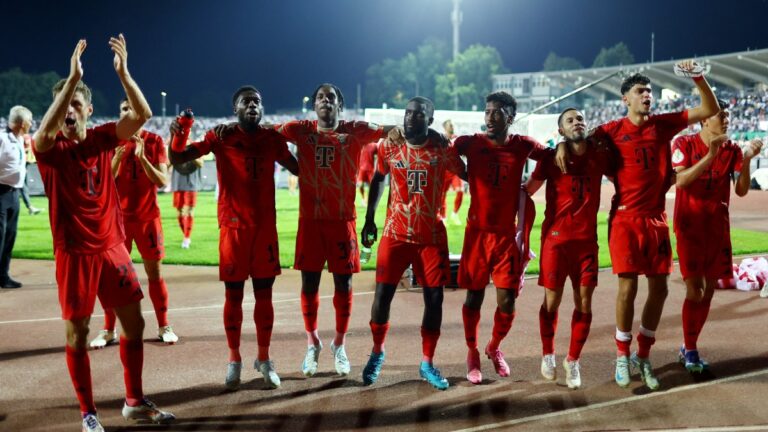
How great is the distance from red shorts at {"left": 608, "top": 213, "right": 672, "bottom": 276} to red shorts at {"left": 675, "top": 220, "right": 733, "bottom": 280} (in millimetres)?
517

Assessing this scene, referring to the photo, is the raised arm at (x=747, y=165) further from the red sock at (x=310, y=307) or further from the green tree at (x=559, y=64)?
the green tree at (x=559, y=64)

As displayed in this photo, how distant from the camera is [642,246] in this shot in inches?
234

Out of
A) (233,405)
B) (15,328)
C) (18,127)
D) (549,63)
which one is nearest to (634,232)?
(233,405)

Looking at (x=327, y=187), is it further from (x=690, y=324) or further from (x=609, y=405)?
(x=690, y=324)

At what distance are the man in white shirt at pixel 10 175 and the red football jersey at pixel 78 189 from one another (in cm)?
571

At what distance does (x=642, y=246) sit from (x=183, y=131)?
146 inches

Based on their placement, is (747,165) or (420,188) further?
(747,165)

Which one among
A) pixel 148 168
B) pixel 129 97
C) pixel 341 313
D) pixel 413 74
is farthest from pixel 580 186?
pixel 413 74

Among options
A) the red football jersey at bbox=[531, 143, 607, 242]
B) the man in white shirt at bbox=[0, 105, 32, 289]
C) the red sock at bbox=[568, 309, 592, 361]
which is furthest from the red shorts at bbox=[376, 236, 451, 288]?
the man in white shirt at bbox=[0, 105, 32, 289]

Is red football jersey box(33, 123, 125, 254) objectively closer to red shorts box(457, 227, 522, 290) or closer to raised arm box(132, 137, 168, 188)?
raised arm box(132, 137, 168, 188)

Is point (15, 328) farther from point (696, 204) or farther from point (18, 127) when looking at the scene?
point (696, 204)

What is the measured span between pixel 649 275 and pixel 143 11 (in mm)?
123410

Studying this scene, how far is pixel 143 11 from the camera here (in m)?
118

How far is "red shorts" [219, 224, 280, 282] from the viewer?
6.04 metres
